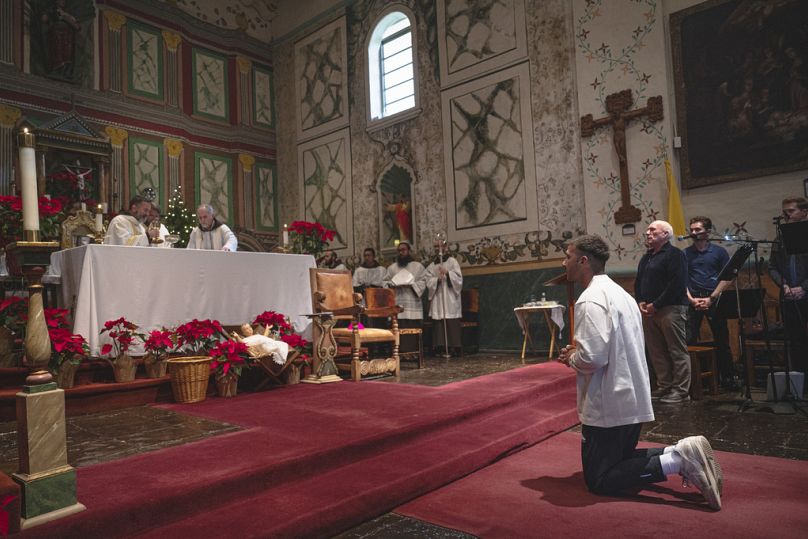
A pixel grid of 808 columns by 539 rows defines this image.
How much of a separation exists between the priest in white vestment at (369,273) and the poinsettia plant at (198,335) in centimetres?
494

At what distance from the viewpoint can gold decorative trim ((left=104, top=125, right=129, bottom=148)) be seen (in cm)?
1005

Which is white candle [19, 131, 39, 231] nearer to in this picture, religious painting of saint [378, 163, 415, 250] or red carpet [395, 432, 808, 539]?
red carpet [395, 432, 808, 539]

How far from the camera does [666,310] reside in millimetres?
4844

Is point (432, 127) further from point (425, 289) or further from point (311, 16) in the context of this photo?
point (311, 16)

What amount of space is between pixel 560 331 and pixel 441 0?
6001 mm

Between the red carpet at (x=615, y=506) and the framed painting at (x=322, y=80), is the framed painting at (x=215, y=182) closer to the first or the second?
the framed painting at (x=322, y=80)

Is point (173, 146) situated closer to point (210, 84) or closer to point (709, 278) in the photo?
point (210, 84)

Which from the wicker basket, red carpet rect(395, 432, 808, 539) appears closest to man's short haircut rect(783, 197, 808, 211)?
red carpet rect(395, 432, 808, 539)

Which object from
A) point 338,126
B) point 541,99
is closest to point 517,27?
point 541,99

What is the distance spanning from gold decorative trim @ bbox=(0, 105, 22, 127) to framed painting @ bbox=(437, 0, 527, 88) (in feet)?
22.5

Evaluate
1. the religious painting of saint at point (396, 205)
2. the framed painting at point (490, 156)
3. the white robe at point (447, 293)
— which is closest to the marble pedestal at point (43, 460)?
the white robe at point (447, 293)

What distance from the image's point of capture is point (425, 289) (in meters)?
9.24

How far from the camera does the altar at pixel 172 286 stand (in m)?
4.36

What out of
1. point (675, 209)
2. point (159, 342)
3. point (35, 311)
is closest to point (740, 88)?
point (675, 209)
